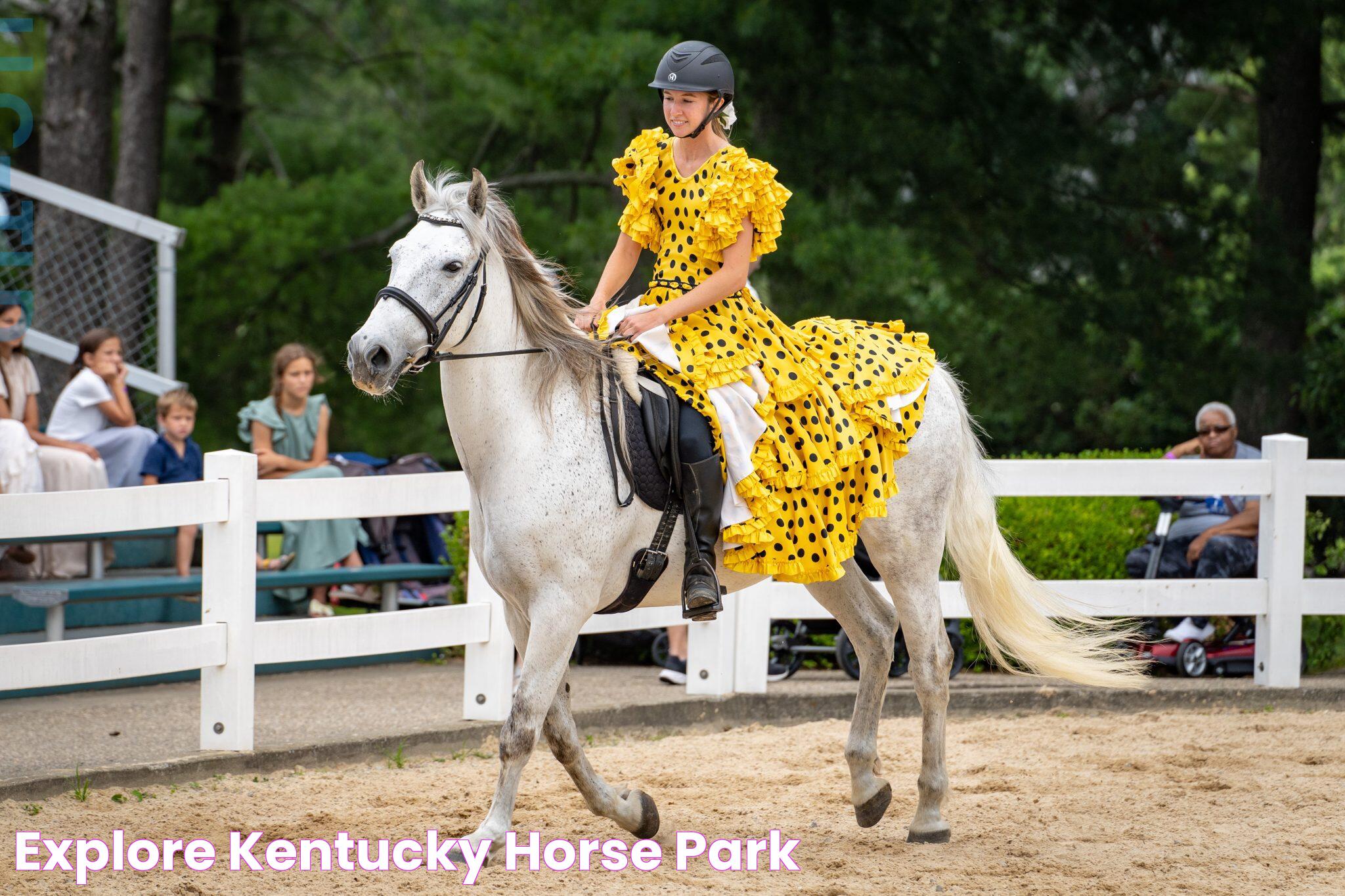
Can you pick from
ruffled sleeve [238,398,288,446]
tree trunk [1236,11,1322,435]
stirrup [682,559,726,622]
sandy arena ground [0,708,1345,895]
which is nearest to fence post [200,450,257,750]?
sandy arena ground [0,708,1345,895]

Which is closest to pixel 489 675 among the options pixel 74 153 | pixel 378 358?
pixel 378 358

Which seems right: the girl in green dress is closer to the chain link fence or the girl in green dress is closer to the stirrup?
the chain link fence

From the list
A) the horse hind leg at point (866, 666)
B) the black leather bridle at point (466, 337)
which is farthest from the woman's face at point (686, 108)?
the horse hind leg at point (866, 666)

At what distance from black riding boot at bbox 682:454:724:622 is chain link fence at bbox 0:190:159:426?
7.69 metres

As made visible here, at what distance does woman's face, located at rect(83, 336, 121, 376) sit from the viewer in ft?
26.2

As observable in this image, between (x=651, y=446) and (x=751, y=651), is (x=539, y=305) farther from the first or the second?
(x=751, y=651)

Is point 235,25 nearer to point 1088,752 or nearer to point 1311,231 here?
point 1311,231

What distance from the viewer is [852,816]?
5.32 meters

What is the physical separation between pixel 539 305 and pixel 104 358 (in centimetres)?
440

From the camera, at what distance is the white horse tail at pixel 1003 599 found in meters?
5.50

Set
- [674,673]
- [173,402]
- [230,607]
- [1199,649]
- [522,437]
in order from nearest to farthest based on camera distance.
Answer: [522,437] → [230,607] → [674,673] → [1199,649] → [173,402]

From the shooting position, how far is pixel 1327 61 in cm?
2078

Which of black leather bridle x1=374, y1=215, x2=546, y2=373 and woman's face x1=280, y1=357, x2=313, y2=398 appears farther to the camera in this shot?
woman's face x1=280, y1=357, x2=313, y2=398

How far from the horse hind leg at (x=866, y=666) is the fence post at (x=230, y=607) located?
2.26m
